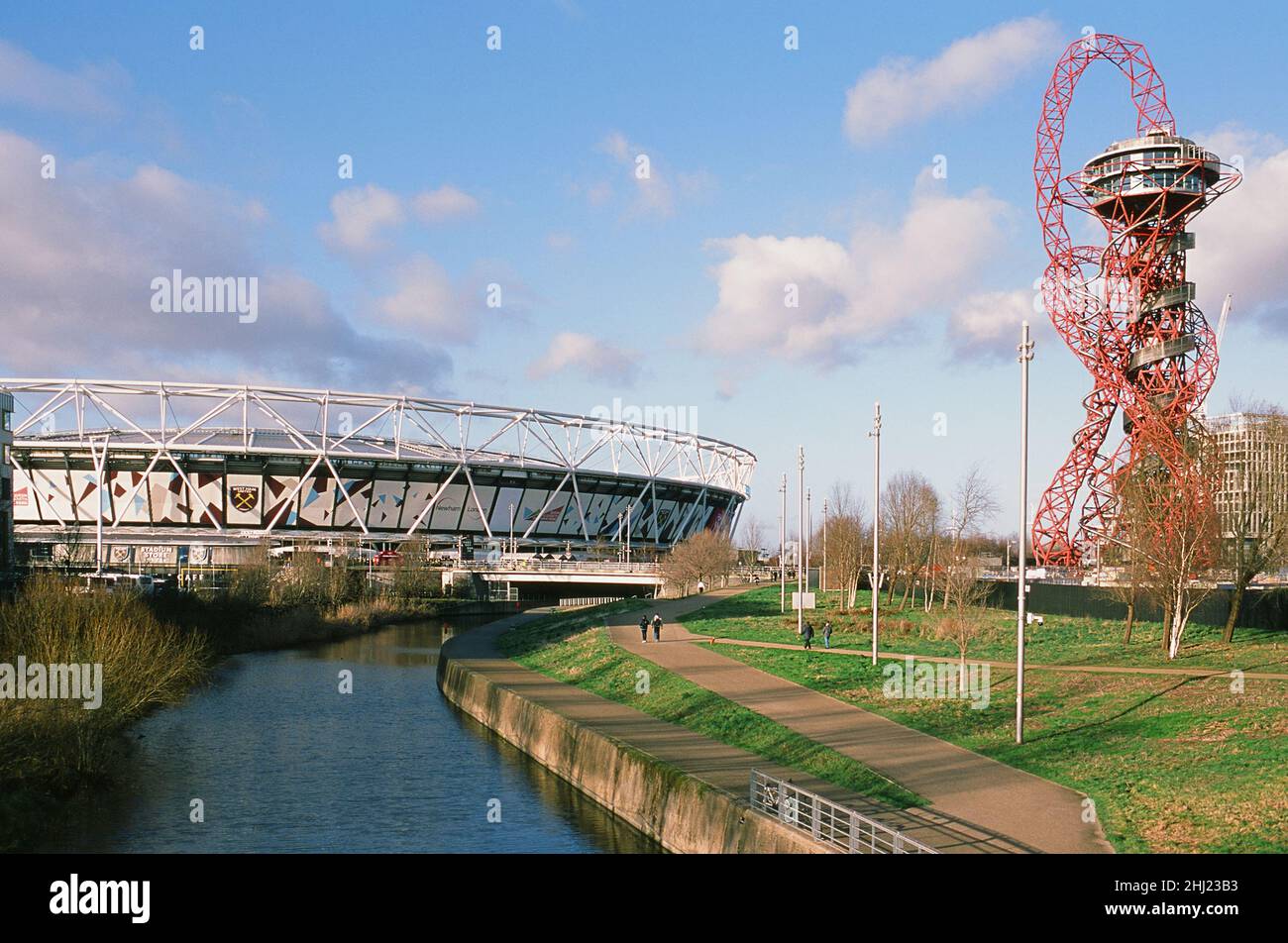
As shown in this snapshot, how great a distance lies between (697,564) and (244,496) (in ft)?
111

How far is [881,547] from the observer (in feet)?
178

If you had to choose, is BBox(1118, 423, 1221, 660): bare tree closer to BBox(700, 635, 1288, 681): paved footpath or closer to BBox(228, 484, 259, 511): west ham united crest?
BBox(700, 635, 1288, 681): paved footpath

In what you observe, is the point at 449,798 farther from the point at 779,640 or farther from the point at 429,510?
the point at 429,510

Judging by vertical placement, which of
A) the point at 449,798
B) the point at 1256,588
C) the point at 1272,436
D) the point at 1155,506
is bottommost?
the point at 449,798

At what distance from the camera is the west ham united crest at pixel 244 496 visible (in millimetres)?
78188

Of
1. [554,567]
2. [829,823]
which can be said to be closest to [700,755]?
[829,823]

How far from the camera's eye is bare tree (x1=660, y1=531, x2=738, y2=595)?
67.1 meters

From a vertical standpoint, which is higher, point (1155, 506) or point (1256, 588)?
point (1155, 506)

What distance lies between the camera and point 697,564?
2645 inches

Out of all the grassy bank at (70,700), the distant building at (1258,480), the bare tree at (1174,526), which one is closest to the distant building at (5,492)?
the grassy bank at (70,700)

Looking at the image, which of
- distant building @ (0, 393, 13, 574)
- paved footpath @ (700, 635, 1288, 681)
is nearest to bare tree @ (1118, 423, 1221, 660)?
paved footpath @ (700, 635, 1288, 681)
